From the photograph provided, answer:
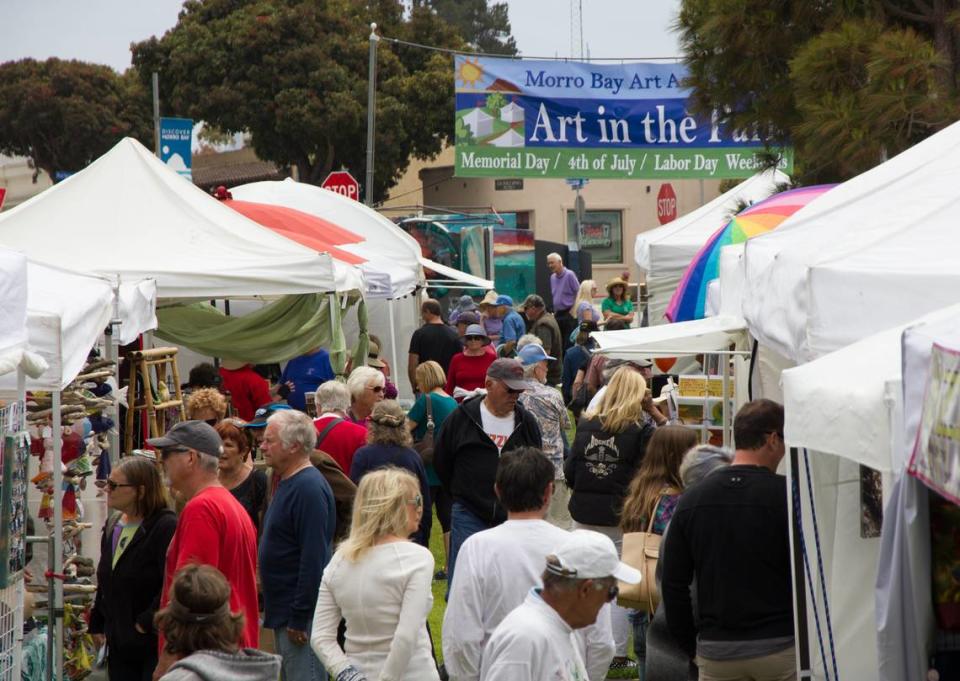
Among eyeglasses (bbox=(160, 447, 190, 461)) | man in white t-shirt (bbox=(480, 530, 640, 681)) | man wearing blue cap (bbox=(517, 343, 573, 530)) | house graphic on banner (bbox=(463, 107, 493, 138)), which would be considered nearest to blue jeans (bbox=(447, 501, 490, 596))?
man wearing blue cap (bbox=(517, 343, 573, 530))

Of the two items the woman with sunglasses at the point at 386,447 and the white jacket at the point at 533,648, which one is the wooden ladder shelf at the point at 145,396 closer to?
the woman with sunglasses at the point at 386,447

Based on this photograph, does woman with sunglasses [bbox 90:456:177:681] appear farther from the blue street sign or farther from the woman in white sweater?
the blue street sign

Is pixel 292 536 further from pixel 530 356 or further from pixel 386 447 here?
pixel 530 356

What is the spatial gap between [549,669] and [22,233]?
347 inches

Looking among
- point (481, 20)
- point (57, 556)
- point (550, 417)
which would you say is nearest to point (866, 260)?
point (550, 417)

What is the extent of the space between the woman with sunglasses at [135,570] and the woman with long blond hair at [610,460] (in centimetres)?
271

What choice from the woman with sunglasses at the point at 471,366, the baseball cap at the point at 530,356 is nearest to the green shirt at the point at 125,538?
the baseball cap at the point at 530,356

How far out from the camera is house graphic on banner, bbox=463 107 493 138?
72.5 feet

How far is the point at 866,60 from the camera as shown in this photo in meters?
9.63

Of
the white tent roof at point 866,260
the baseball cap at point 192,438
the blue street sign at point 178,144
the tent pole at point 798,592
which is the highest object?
the blue street sign at point 178,144

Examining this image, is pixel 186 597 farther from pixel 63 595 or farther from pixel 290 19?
pixel 290 19

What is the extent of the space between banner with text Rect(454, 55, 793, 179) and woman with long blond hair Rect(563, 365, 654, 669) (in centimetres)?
1419

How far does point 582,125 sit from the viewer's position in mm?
22656

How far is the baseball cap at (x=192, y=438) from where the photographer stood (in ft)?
20.0
